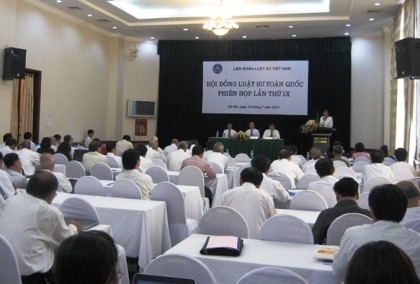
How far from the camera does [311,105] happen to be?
16188 mm

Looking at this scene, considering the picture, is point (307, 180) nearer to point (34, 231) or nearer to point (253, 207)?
point (253, 207)

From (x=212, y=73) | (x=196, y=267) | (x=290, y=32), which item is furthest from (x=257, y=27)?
(x=196, y=267)

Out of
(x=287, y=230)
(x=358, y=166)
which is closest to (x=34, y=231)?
(x=287, y=230)

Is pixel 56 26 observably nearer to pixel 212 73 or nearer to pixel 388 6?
pixel 212 73

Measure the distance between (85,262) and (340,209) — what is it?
257 centimetres

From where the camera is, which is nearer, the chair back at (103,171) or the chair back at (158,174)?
the chair back at (158,174)

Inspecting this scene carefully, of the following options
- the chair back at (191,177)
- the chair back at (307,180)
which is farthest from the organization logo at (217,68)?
the chair back at (307,180)

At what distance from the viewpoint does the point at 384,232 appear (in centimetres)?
268

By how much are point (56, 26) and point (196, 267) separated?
1238cm

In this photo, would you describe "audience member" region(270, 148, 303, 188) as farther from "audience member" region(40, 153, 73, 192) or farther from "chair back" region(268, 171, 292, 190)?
"audience member" region(40, 153, 73, 192)

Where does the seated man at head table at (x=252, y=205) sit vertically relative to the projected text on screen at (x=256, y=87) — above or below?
below

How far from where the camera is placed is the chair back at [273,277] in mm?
2195

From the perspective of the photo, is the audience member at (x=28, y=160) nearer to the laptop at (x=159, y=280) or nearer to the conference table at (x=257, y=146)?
the conference table at (x=257, y=146)

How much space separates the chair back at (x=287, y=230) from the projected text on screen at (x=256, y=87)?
1273cm
